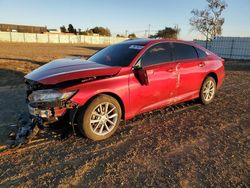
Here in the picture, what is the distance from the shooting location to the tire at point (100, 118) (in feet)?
13.2

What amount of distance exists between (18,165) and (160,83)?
291cm

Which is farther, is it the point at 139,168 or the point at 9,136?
the point at 9,136

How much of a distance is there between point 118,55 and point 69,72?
4.31 ft

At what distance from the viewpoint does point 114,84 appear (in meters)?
4.31

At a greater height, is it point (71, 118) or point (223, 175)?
point (71, 118)

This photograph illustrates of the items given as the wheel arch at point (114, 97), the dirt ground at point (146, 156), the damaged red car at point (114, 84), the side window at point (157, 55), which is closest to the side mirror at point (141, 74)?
the damaged red car at point (114, 84)

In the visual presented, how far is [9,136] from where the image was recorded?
428 cm

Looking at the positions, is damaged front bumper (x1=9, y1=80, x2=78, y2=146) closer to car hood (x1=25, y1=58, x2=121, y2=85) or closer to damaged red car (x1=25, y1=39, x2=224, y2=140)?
damaged red car (x1=25, y1=39, x2=224, y2=140)

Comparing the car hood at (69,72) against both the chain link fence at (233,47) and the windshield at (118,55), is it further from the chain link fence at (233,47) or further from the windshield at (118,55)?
the chain link fence at (233,47)

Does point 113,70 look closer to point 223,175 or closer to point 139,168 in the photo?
point 139,168

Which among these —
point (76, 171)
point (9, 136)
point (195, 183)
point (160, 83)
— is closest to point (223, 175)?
point (195, 183)

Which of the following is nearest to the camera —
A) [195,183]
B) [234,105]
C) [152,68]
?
[195,183]

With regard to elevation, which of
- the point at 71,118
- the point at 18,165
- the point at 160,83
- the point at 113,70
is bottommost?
the point at 18,165

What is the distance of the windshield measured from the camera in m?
4.81
